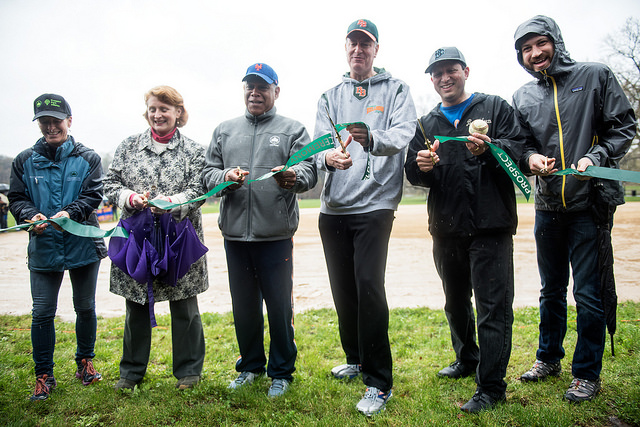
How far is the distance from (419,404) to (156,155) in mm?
2937

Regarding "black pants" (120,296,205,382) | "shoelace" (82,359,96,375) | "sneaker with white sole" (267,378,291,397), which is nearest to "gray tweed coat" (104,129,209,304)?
"black pants" (120,296,205,382)

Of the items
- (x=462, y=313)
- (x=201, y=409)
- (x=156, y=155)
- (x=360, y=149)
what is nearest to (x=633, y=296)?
(x=462, y=313)

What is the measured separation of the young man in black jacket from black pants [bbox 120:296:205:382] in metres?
2.18

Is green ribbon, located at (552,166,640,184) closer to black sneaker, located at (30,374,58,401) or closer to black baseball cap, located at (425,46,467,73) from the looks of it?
black baseball cap, located at (425,46,467,73)

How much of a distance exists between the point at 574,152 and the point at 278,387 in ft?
9.58

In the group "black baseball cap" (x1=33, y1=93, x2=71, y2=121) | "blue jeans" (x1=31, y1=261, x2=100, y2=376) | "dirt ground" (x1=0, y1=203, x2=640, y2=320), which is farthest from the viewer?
"dirt ground" (x1=0, y1=203, x2=640, y2=320)

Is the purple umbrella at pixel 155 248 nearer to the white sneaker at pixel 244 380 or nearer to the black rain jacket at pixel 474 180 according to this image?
the white sneaker at pixel 244 380

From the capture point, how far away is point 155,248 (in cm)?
348

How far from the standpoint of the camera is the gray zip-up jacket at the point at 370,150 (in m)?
3.24

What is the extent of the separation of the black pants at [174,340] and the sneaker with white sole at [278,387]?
73 cm

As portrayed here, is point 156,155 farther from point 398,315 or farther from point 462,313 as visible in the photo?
point 398,315

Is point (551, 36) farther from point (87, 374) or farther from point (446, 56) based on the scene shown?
point (87, 374)

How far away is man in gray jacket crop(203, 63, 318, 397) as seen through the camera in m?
3.46

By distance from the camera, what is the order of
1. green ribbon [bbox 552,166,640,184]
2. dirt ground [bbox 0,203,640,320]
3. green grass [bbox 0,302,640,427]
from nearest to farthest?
green ribbon [bbox 552,166,640,184] → green grass [bbox 0,302,640,427] → dirt ground [bbox 0,203,640,320]
